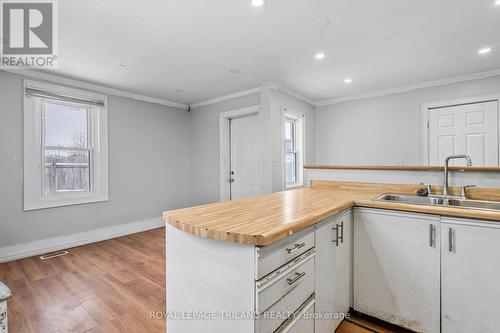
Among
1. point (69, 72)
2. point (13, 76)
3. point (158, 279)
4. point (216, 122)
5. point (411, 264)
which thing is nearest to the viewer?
point (411, 264)

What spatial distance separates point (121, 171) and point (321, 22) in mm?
3712

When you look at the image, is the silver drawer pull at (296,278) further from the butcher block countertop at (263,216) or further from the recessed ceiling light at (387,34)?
the recessed ceiling light at (387,34)

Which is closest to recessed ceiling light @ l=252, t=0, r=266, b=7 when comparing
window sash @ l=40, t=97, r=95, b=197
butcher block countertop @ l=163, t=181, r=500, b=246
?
butcher block countertop @ l=163, t=181, r=500, b=246

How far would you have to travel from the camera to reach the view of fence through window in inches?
131

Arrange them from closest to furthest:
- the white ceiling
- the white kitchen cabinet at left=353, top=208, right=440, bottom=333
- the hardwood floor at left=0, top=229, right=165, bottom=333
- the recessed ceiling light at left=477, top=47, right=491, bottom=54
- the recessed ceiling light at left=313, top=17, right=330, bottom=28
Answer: the white kitchen cabinet at left=353, top=208, right=440, bottom=333
the hardwood floor at left=0, top=229, right=165, bottom=333
the white ceiling
the recessed ceiling light at left=313, top=17, right=330, bottom=28
the recessed ceiling light at left=477, top=47, right=491, bottom=54

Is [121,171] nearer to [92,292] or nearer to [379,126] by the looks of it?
[92,292]

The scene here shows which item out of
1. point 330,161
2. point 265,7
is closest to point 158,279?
point 265,7

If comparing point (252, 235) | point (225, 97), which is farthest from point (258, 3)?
point (225, 97)

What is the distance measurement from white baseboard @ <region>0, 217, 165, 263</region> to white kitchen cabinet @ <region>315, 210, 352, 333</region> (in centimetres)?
367

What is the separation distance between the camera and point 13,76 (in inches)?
118

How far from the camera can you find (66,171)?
3512mm

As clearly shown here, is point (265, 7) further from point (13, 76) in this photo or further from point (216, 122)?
point (13, 76)

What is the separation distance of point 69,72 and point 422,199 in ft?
14.4

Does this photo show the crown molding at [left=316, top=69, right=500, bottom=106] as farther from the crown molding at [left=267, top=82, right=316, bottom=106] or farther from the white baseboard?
the white baseboard
